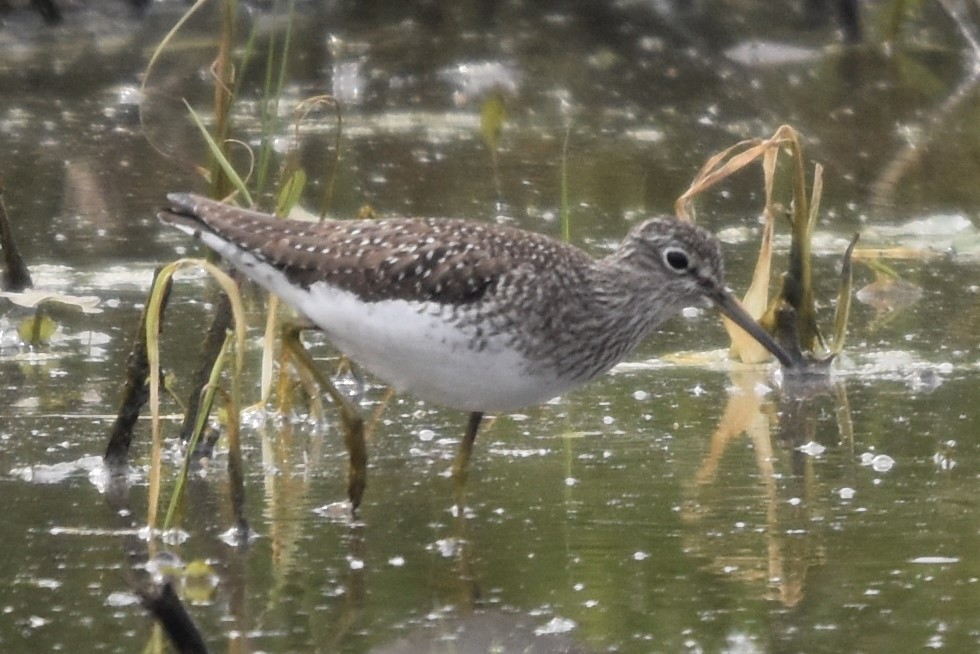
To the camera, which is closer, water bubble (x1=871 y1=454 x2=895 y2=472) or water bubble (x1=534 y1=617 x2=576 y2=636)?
water bubble (x1=534 y1=617 x2=576 y2=636)

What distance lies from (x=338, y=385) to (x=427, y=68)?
19.1 feet

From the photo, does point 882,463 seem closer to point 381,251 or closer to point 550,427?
point 550,427

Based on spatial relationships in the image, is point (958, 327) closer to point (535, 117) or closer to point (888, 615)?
point (888, 615)

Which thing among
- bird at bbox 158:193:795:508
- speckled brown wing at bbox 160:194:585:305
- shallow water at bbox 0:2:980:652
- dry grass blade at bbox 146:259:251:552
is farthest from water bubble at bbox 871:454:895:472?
dry grass blade at bbox 146:259:251:552

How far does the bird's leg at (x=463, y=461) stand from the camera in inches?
206

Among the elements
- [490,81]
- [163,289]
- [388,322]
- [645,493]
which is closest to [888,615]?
[645,493]

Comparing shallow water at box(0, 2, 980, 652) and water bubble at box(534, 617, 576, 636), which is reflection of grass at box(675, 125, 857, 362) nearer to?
shallow water at box(0, 2, 980, 652)

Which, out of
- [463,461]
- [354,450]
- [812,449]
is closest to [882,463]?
[812,449]

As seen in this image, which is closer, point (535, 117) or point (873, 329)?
point (873, 329)

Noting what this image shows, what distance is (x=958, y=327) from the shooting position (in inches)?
279

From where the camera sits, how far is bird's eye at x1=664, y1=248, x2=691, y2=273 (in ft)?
18.7

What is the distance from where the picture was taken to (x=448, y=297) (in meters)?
5.20

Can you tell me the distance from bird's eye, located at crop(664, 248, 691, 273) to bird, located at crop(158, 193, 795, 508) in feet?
0.41

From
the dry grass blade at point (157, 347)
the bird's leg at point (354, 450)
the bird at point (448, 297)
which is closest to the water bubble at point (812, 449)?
the bird at point (448, 297)
